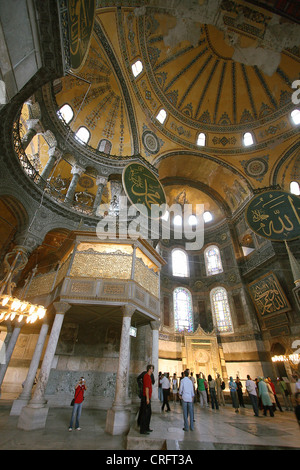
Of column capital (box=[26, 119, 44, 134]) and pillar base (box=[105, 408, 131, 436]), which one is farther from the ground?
column capital (box=[26, 119, 44, 134])

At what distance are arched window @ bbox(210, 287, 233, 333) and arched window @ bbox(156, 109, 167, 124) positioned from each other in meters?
13.2

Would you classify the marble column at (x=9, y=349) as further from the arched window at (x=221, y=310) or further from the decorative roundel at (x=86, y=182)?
the arched window at (x=221, y=310)

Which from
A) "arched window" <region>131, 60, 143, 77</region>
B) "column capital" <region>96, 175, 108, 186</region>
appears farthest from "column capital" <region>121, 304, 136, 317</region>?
"arched window" <region>131, 60, 143, 77</region>

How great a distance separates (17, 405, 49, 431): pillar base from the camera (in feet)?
14.5

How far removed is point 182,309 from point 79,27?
575 inches

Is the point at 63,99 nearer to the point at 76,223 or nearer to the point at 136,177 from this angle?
the point at 136,177

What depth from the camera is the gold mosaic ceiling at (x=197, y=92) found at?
41.1 ft

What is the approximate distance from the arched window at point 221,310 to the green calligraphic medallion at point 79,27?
14.6 metres

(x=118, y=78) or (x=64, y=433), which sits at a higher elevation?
(x=118, y=78)

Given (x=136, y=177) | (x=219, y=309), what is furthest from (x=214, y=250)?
(x=136, y=177)

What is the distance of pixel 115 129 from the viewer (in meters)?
13.4

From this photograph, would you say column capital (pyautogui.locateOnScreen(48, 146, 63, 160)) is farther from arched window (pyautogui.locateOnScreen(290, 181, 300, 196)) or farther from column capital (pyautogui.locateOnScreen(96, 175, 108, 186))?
arched window (pyautogui.locateOnScreen(290, 181, 300, 196))

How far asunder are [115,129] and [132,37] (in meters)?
5.58
